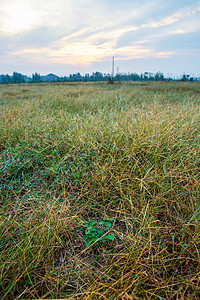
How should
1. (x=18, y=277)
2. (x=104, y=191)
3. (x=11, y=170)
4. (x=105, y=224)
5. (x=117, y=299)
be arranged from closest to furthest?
1. (x=117, y=299)
2. (x=18, y=277)
3. (x=105, y=224)
4. (x=104, y=191)
5. (x=11, y=170)

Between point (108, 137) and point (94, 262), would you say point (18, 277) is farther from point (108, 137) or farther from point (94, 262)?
point (108, 137)

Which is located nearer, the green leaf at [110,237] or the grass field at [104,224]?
the grass field at [104,224]

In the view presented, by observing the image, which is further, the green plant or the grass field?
the green plant

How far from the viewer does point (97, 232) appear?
1.19 meters

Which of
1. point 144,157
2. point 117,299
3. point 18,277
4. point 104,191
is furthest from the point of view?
point 144,157

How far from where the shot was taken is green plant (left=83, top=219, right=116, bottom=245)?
1.13 m

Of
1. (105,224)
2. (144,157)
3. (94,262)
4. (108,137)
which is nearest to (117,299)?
(94,262)

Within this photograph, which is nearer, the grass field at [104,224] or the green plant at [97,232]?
the grass field at [104,224]

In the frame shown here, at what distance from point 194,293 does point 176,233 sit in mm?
325

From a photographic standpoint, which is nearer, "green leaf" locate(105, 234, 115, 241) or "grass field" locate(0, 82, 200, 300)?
"grass field" locate(0, 82, 200, 300)

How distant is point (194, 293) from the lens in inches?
31.3

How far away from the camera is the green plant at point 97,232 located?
3.70 feet

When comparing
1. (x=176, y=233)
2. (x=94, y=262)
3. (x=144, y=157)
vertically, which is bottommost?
(x=94, y=262)

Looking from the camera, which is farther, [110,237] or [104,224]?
[104,224]
